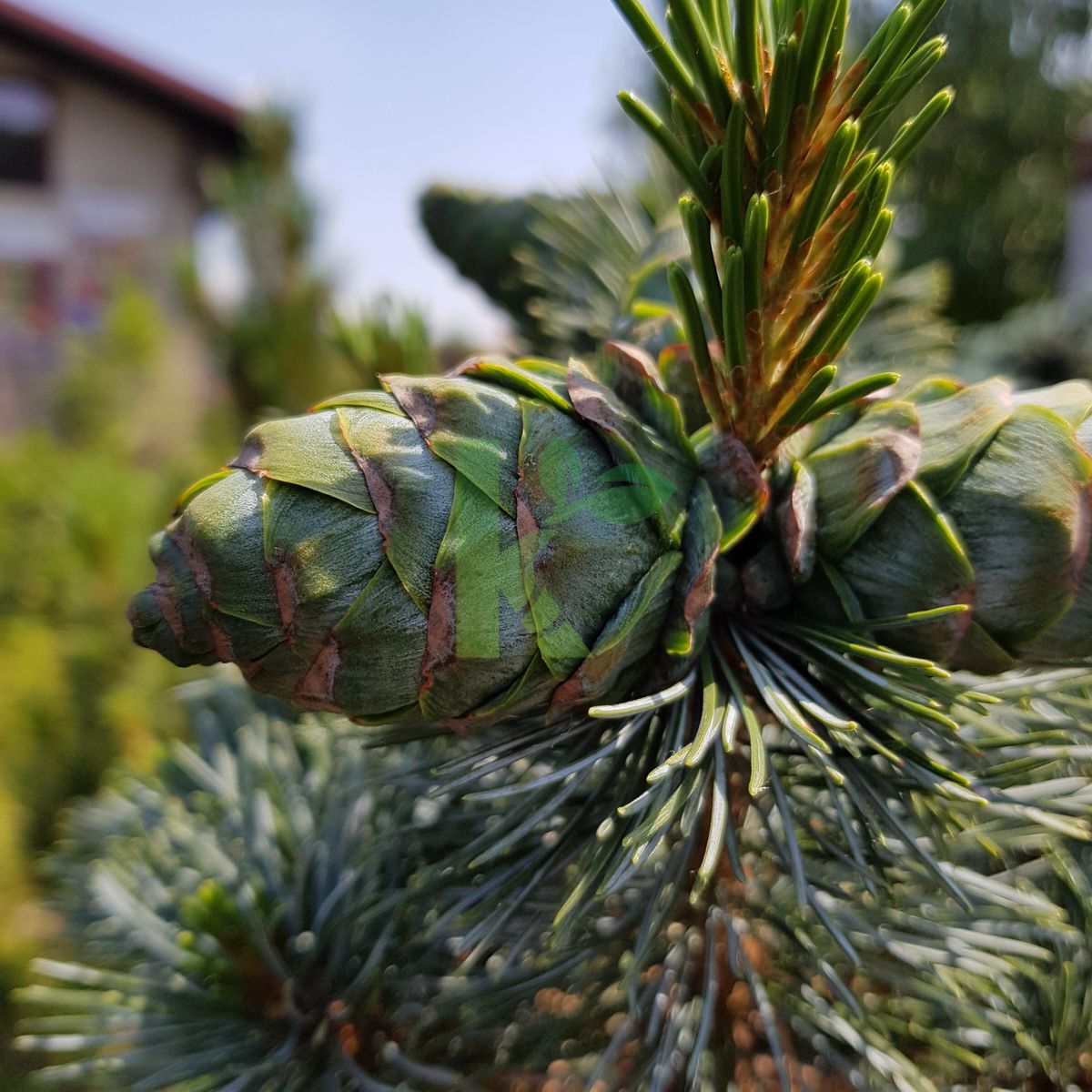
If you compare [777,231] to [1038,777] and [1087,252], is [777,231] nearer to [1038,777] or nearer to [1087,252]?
[1038,777]

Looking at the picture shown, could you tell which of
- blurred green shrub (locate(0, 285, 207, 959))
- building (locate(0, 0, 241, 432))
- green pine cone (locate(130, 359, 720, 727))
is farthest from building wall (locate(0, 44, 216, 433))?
green pine cone (locate(130, 359, 720, 727))

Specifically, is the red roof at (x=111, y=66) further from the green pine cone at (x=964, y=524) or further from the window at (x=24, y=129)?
the green pine cone at (x=964, y=524)

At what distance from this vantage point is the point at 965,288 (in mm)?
4754

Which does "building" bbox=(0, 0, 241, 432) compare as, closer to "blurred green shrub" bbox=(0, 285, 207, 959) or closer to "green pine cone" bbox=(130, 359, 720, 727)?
"blurred green shrub" bbox=(0, 285, 207, 959)

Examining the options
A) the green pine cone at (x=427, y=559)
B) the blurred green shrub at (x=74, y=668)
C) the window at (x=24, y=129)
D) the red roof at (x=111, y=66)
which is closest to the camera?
the green pine cone at (x=427, y=559)

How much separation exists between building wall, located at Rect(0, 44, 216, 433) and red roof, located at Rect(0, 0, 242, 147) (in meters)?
0.06

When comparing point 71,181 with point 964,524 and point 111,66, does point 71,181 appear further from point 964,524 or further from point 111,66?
point 964,524

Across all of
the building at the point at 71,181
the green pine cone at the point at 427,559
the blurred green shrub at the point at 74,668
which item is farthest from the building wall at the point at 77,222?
the green pine cone at the point at 427,559

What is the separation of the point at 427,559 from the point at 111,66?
4.11 m

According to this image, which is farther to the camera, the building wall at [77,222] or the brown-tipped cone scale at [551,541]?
the building wall at [77,222]

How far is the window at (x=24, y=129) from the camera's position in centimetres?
336

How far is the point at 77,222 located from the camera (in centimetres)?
337

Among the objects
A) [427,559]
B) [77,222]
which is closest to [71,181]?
[77,222]

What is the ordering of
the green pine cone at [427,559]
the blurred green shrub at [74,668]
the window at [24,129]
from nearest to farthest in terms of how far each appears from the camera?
the green pine cone at [427,559]
the blurred green shrub at [74,668]
the window at [24,129]
